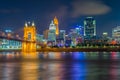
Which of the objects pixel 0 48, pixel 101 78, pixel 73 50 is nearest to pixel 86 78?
pixel 101 78

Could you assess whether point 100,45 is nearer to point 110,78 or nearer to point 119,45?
point 119,45

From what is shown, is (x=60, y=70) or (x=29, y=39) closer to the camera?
(x=60, y=70)

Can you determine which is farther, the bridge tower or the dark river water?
the bridge tower

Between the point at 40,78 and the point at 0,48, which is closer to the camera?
the point at 40,78

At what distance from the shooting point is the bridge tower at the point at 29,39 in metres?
109

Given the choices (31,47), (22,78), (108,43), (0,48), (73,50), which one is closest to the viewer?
(22,78)

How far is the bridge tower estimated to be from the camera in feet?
357

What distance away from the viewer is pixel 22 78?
79.9ft

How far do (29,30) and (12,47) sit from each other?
7694 millimetres

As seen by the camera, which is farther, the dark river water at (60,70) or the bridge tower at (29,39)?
the bridge tower at (29,39)

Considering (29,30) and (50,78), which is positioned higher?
(29,30)

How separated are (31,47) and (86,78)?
3371 inches

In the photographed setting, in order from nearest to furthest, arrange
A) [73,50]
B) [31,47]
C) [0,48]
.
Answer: [31,47] < [0,48] < [73,50]

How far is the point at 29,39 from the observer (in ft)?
387
